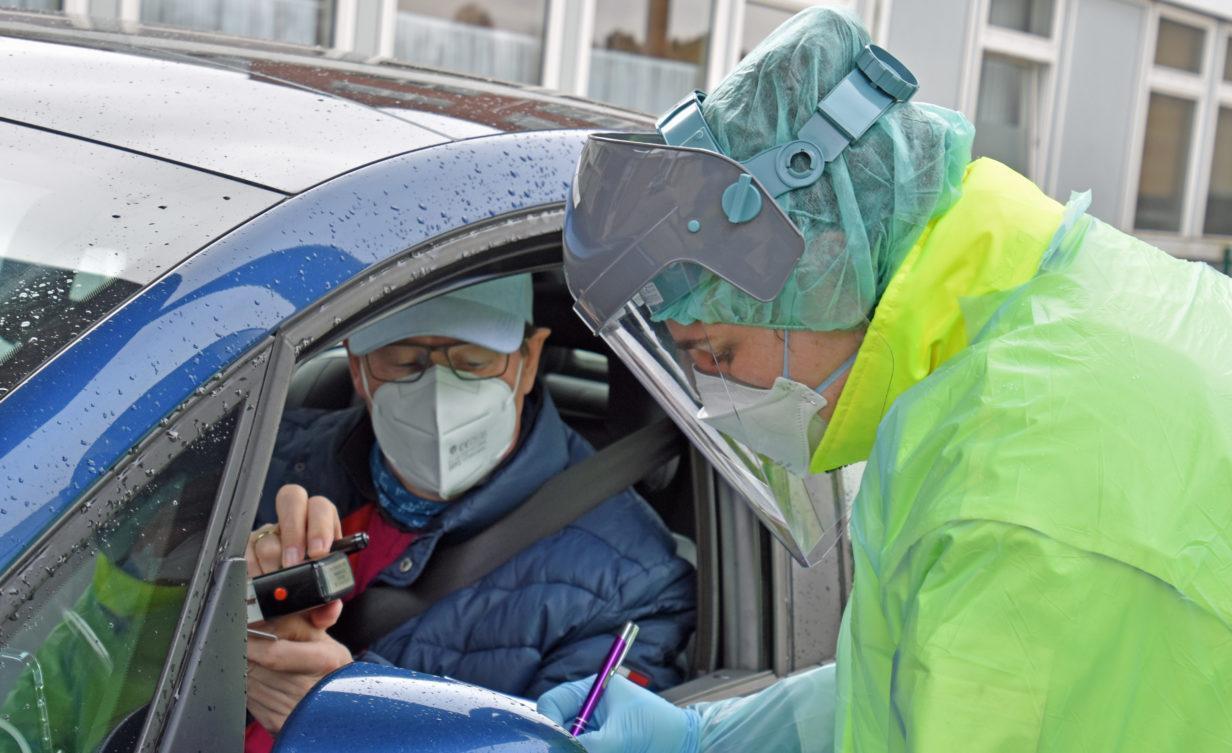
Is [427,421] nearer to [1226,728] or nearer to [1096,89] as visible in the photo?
[1226,728]

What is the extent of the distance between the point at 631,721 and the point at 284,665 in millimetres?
500

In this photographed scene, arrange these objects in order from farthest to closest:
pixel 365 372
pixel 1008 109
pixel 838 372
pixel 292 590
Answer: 1. pixel 1008 109
2. pixel 365 372
3. pixel 292 590
4. pixel 838 372

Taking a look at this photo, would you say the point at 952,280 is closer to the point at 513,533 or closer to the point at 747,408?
the point at 747,408

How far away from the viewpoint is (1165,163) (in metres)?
14.8

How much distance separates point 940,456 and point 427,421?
1391 millimetres

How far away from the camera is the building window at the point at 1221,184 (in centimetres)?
1559

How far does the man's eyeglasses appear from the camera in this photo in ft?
7.83

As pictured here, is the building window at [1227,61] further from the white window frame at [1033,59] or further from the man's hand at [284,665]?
the man's hand at [284,665]

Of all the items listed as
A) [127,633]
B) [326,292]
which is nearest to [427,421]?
[326,292]

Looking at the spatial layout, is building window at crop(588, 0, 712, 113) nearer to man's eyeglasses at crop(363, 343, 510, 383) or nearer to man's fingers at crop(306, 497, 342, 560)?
man's eyeglasses at crop(363, 343, 510, 383)

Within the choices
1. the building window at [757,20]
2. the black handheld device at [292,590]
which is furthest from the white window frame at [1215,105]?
the black handheld device at [292,590]

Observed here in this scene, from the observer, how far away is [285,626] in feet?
6.27

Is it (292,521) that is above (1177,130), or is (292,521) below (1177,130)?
below

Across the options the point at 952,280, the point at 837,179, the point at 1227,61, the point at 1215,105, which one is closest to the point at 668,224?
the point at 837,179
